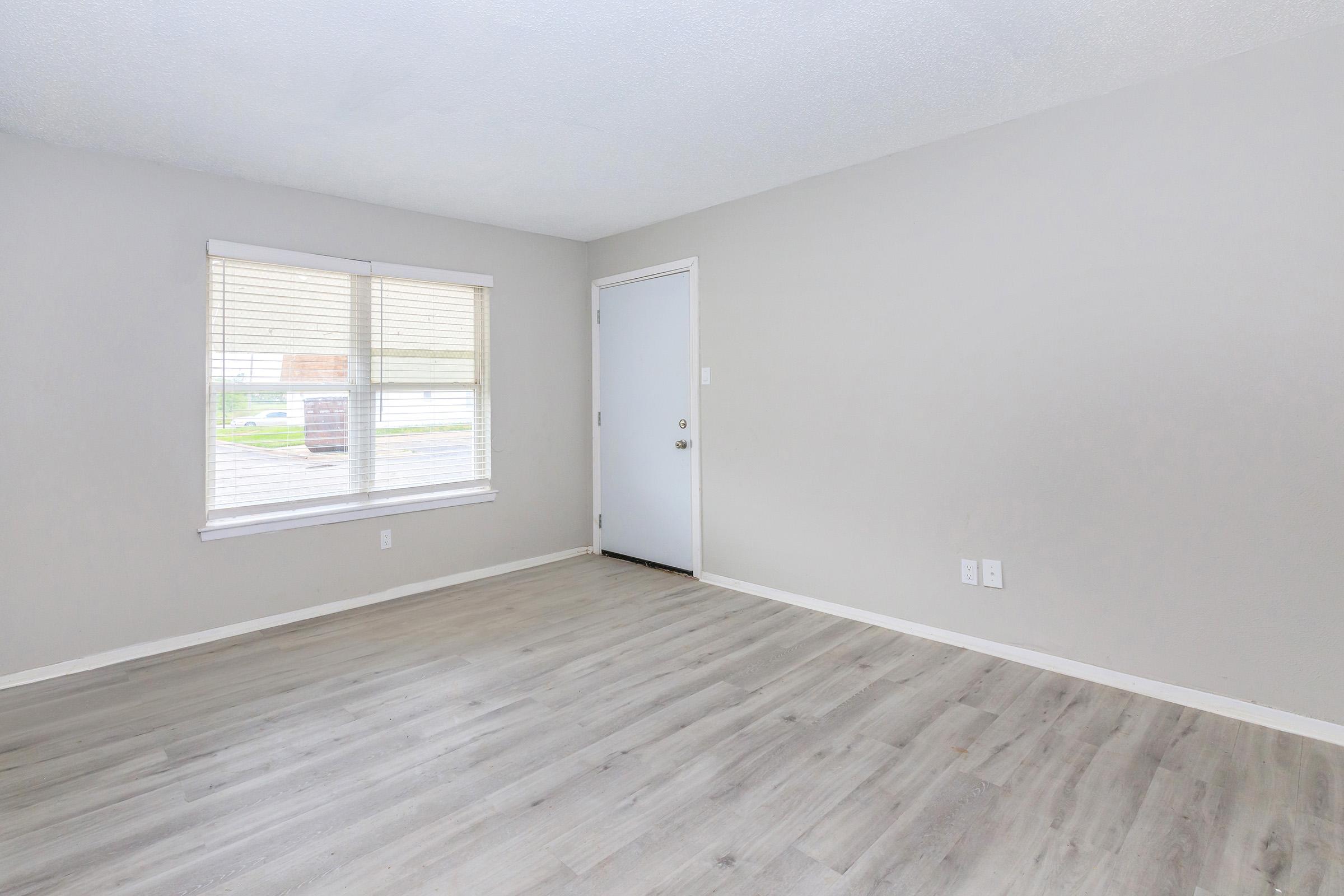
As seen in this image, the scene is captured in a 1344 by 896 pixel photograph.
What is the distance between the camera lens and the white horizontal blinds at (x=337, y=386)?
3.46 meters

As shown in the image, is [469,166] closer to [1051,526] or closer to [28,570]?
[28,570]

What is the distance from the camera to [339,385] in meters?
3.84

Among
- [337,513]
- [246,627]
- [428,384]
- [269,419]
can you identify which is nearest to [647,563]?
[428,384]

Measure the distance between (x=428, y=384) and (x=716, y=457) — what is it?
1.96m

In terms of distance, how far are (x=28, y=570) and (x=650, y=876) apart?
316 cm

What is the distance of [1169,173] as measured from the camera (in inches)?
99.2

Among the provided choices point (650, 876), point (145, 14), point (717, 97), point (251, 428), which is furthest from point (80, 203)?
point (650, 876)

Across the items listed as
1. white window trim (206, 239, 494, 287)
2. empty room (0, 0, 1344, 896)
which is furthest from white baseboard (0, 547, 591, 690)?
white window trim (206, 239, 494, 287)

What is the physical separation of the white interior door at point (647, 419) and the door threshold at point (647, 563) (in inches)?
0.7

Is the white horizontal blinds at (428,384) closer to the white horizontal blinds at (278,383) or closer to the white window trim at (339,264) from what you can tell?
the white window trim at (339,264)

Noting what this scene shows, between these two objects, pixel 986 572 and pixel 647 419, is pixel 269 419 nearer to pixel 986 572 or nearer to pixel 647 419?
pixel 647 419

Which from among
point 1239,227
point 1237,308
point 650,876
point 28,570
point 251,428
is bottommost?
point 650,876

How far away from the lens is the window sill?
3.41 m

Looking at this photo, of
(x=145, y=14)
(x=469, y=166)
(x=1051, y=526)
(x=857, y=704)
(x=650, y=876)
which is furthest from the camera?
(x=469, y=166)
